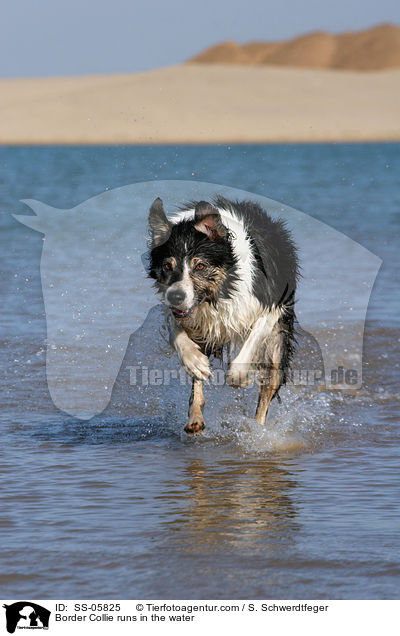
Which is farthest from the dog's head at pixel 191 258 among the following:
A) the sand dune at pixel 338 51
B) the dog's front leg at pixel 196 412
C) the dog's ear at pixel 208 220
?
the sand dune at pixel 338 51

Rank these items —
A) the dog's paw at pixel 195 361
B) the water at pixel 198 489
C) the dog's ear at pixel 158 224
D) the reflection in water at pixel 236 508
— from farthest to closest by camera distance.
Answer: the dog's paw at pixel 195 361 < the dog's ear at pixel 158 224 < the reflection in water at pixel 236 508 < the water at pixel 198 489

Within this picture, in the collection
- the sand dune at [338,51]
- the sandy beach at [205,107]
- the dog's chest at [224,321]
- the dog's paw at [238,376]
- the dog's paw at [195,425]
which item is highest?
the sand dune at [338,51]

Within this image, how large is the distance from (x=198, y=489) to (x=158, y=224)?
5.63ft

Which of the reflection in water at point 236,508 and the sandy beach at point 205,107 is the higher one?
the sandy beach at point 205,107

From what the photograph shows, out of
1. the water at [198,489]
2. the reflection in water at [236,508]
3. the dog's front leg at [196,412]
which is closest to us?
the water at [198,489]

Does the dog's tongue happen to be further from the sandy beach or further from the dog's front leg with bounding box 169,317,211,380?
the sandy beach

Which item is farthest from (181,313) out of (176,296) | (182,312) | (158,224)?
(158,224)

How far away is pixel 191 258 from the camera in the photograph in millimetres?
6176

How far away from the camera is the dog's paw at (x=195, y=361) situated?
21.6ft
